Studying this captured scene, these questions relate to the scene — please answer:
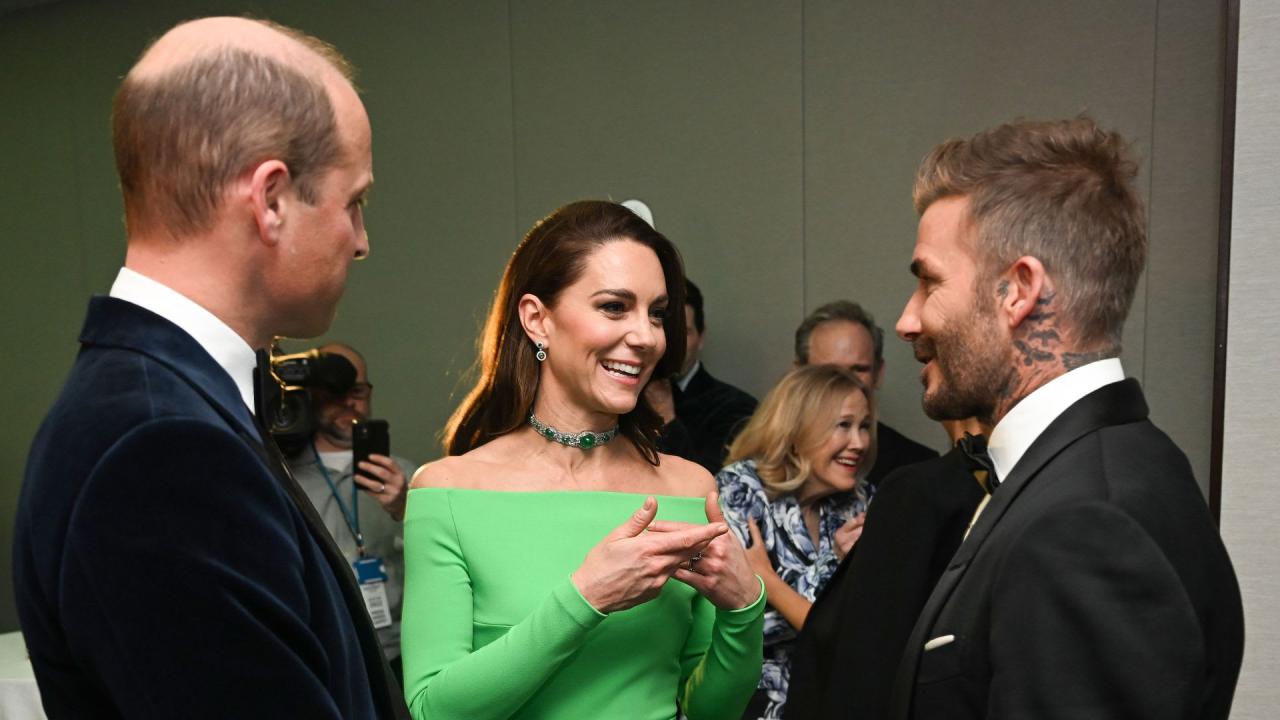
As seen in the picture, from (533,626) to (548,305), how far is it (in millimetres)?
538

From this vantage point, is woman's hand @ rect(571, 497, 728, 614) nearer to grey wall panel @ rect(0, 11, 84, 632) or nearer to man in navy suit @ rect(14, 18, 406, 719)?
man in navy suit @ rect(14, 18, 406, 719)

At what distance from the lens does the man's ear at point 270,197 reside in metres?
0.88

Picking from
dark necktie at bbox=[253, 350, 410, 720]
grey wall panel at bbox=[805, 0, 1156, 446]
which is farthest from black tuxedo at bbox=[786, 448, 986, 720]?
grey wall panel at bbox=[805, 0, 1156, 446]

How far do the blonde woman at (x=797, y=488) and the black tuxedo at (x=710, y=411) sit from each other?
0.66m

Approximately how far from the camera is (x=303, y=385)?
3416 millimetres

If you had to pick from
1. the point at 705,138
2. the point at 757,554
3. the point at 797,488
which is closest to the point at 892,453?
the point at 797,488

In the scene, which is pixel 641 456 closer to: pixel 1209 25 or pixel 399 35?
pixel 1209 25

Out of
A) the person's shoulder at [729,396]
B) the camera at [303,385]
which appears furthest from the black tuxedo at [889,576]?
the person's shoulder at [729,396]

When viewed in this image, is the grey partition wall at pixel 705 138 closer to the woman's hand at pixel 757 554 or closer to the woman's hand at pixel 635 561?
the woman's hand at pixel 757 554

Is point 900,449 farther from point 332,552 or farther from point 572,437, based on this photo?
point 332,552

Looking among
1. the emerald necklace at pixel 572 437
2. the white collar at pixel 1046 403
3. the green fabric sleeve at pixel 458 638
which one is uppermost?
the white collar at pixel 1046 403

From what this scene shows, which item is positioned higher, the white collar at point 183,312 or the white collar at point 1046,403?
the white collar at point 183,312

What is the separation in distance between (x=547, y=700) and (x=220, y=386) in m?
0.85

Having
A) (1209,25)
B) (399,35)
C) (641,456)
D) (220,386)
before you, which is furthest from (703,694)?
(399,35)
